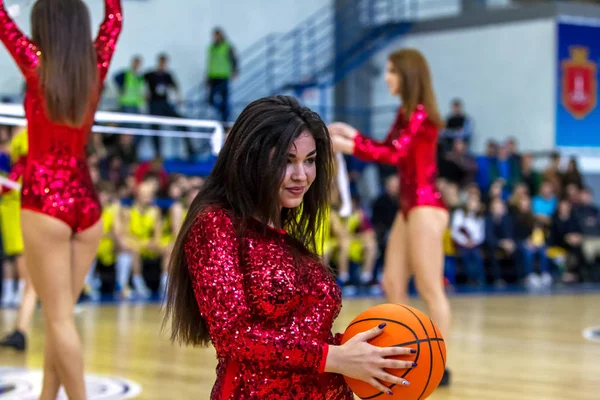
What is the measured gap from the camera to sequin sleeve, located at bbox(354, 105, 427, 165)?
4984 mm

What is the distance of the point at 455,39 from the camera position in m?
19.5

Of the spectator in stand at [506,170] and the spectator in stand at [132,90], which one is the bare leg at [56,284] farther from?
the spectator in stand at [506,170]

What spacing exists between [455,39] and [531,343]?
42.6ft

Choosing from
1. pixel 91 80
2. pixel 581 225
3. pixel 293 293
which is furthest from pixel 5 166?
pixel 581 225

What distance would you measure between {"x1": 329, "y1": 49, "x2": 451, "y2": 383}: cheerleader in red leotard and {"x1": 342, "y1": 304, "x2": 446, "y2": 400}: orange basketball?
8.77 feet

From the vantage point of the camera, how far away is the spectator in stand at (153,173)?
39.4 feet

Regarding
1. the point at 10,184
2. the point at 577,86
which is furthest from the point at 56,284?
the point at 577,86

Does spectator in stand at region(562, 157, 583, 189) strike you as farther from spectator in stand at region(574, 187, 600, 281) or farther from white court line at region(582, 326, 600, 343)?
white court line at region(582, 326, 600, 343)

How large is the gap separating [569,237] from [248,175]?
41.9 ft

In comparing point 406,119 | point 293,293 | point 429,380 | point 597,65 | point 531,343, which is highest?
point 597,65

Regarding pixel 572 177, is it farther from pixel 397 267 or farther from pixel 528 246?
pixel 397 267

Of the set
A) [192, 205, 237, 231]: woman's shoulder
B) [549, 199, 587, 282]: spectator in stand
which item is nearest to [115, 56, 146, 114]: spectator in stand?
[549, 199, 587, 282]: spectator in stand

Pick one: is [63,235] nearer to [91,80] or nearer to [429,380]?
[91,80]

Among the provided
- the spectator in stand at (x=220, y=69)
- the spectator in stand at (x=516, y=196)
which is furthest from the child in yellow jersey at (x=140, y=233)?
the spectator in stand at (x=516, y=196)
